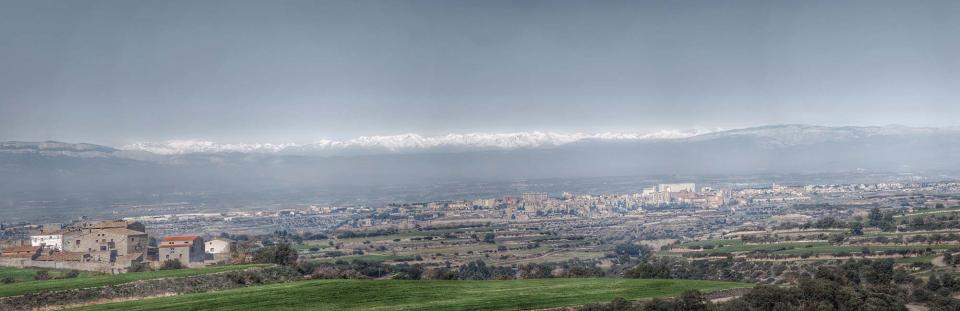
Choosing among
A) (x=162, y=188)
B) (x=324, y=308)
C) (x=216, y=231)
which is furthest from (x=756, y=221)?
(x=162, y=188)

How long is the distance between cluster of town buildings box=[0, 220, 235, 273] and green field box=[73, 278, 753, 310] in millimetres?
19511

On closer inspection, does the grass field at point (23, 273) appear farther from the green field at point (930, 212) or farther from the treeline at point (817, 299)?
the green field at point (930, 212)

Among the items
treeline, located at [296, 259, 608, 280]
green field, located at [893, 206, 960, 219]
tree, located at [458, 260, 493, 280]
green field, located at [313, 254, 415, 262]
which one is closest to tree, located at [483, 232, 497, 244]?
green field, located at [313, 254, 415, 262]

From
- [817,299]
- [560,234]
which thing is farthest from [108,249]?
[817,299]

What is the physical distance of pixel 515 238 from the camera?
84.8 metres

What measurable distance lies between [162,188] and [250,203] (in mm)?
46764

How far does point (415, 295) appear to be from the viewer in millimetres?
33719

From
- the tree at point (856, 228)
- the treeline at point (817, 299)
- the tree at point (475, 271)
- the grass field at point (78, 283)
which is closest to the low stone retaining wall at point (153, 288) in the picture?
the grass field at point (78, 283)

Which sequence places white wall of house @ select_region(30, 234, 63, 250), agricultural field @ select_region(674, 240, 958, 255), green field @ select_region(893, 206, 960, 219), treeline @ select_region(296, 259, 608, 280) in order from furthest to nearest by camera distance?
1. green field @ select_region(893, 206, 960, 219)
2. white wall of house @ select_region(30, 234, 63, 250)
3. agricultural field @ select_region(674, 240, 958, 255)
4. treeline @ select_region(296, 259, 608, 280)

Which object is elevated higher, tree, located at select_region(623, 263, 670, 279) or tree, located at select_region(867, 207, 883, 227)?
tree, located at select_region(867, 207, 883, 227)

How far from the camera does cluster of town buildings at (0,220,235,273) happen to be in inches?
2013

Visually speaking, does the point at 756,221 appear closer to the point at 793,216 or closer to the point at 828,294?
the point at 793,216

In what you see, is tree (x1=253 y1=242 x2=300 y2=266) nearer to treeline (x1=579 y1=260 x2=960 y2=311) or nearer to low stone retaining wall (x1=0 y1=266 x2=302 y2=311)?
low stone retaining wall (x1=0 y1=266 x2=302 y2=311)

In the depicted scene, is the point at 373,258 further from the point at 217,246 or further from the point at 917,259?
→ the point at 917,259
